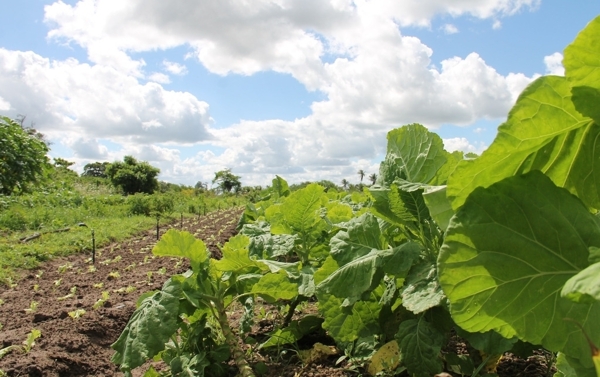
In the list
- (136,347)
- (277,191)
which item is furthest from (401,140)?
(277,191)

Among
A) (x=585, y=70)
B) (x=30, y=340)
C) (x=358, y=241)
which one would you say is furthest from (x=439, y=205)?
(x=30, y=340)

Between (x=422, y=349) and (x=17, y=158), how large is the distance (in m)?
16.3

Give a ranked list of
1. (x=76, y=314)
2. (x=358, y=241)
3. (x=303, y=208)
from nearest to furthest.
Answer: (x=358, y=241), (x=303, y=208), (x=76, y=314)

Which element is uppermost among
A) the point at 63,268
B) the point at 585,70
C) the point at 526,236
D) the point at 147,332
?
the point at 585,70

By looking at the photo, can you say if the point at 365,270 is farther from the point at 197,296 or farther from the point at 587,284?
the point at 587,284

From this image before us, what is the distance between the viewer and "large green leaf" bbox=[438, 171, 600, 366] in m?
1.02

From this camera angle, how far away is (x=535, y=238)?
1043 millimetres

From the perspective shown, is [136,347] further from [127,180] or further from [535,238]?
[127,180]

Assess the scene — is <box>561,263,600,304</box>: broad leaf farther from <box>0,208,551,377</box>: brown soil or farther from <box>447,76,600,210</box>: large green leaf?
<box>0,208,551,377</box>: brown soil

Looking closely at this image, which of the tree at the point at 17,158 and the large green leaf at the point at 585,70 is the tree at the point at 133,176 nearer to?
the tree at the point at 17,158

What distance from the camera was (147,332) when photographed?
2.51m

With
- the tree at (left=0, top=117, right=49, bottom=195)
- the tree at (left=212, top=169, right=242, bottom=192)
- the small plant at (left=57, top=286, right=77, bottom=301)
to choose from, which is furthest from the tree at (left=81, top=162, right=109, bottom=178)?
the small plant at (left=57, top=286, right=77, bottom=301)

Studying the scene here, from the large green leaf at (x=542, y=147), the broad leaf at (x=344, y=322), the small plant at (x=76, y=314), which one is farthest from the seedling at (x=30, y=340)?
the large green leaf at (x=542, y=147)

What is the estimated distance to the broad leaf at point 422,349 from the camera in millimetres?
2008
